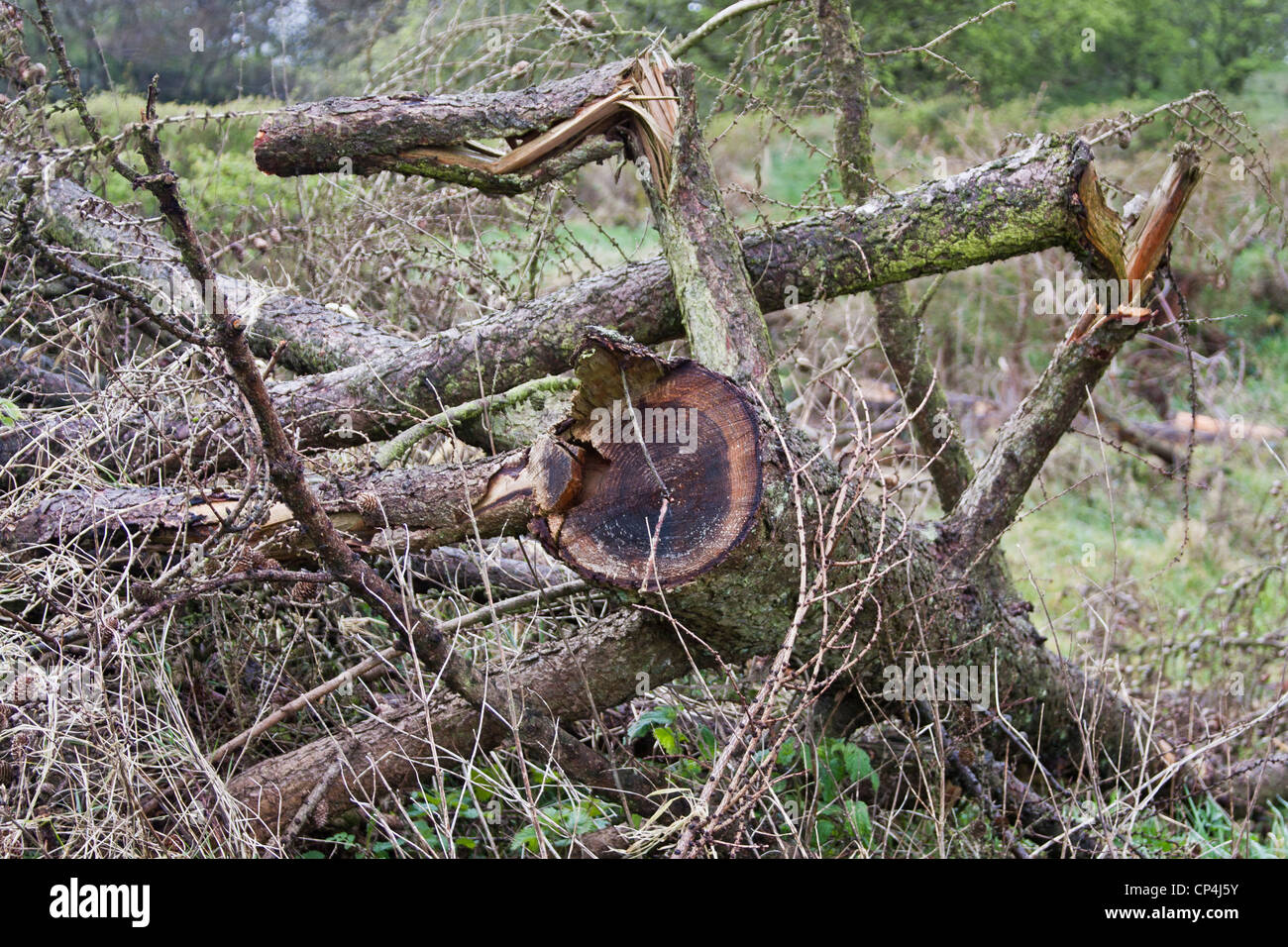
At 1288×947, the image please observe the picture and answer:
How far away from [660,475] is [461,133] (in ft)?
4.29

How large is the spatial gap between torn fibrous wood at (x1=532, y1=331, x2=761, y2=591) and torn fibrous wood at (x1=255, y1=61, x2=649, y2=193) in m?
1.12

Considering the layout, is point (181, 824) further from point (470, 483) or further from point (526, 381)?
point (526, 381)

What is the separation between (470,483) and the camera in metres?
2.58

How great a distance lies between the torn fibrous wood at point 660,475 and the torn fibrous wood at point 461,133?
1123 millimetres

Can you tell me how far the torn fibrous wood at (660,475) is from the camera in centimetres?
228

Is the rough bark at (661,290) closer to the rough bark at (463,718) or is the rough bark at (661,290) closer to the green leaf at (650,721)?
the rough bark at (463,718)

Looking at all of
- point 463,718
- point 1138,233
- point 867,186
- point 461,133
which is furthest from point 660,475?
point 867,186

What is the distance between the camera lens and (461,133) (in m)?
2.97

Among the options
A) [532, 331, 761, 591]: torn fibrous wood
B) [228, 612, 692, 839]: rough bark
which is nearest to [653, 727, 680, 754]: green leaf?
[228, 612, 692, 839]: rough bark

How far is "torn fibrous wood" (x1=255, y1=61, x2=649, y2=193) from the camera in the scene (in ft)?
9.43

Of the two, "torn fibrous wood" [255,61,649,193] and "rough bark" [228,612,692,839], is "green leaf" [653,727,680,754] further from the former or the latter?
"torn fibrous wood" [255,61,649,193]

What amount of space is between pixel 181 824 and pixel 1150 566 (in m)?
5.09

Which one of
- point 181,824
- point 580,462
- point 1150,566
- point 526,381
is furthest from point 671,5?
point 181,824
